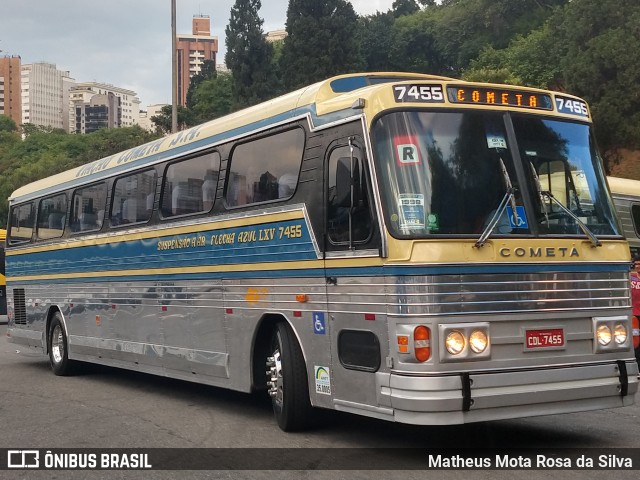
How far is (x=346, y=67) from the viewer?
6625 cm

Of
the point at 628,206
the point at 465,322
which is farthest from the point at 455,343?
the point at 628,206

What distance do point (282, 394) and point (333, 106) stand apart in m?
2.76

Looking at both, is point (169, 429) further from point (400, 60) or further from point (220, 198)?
point (400, 60)

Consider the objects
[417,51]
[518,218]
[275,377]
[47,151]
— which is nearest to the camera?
[518,218]

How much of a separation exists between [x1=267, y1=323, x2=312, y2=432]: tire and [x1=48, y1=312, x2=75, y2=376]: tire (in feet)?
23.1

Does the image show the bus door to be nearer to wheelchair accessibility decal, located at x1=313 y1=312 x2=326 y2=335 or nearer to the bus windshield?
wheelchair accessibility decal, located at x1=313 y1=312 x2=326 y2=335

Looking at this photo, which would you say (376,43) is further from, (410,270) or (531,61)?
(410,270)

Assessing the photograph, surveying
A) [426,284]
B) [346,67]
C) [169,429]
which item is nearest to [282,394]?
[169,429]

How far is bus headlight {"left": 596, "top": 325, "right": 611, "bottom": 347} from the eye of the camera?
781 centimetres

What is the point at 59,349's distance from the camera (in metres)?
15.6

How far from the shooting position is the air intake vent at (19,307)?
17047 millimetres

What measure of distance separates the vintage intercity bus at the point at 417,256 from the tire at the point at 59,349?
18.2 feet

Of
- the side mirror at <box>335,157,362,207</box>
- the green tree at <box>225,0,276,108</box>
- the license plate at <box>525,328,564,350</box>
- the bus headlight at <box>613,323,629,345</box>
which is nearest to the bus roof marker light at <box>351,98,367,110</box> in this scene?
the side mirror at <box>335,157,362,207</box>

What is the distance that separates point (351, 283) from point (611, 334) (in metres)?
2.24
